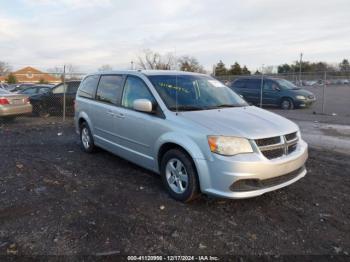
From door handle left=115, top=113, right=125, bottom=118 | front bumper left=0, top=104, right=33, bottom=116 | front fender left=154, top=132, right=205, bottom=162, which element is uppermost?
door handle left=115, top=113, right=125, bottom=118

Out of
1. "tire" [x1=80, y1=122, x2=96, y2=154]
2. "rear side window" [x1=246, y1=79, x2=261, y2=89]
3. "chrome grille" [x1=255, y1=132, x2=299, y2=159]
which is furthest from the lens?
"rear side window" [x1=246, y1=79, x2=261, y2=89]

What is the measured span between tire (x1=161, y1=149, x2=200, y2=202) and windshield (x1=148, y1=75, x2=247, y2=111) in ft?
2.33

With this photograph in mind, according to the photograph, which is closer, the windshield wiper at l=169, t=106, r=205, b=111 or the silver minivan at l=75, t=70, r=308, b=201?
the silver minivan at l=75, t=70, r=308, b=201

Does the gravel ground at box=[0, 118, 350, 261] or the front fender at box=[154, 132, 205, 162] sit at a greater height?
the front fender at box=[154, 132, 205, 162]

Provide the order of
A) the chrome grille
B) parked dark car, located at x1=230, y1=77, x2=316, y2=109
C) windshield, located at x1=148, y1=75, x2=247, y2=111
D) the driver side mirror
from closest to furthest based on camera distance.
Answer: the chrome grille
the driver side mirror
windshield, located at x1=148, y1=75, x2=247, y2=111
parked dark car, located at x1=230, y1=77, x2=316, y2=109

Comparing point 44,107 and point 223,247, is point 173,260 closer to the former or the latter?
point 223,247

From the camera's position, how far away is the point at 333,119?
12516mm

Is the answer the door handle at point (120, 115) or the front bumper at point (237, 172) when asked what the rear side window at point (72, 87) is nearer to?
the door handle at point (120, 115)

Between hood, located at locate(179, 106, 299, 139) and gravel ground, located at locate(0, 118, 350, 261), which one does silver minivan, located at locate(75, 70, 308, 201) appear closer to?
hood, located at locate(179, 106, 299, 139)

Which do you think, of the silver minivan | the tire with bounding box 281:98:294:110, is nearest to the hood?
the silver minivan

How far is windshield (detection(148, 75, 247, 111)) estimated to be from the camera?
4.79 m

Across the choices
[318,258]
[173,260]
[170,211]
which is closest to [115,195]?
[170,211]

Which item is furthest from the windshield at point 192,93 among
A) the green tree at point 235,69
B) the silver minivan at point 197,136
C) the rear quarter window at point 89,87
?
the green tree at point 235,69

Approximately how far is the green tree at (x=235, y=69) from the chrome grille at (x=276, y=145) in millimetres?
42204
